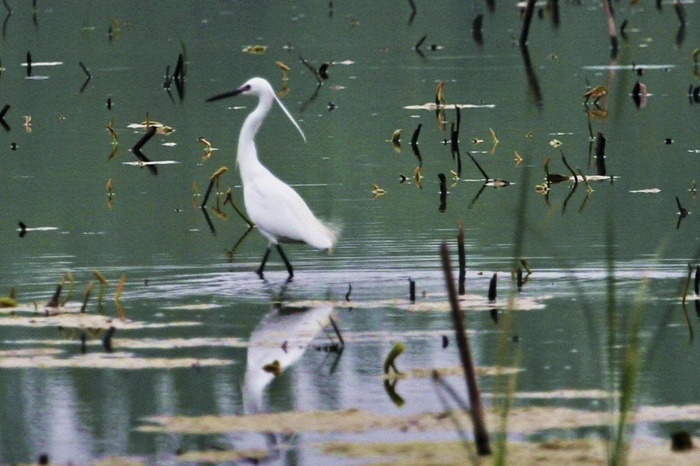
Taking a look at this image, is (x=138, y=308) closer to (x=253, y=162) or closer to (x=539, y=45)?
(x=253, y=162)

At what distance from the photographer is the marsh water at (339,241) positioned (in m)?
6.52

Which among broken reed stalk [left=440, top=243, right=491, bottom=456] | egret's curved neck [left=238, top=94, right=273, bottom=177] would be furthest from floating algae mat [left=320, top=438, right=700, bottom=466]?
egret's curved neck [left=238, top=94, right=273, bottom=177]

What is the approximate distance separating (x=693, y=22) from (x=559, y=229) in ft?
74.8

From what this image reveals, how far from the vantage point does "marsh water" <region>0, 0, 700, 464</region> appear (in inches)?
257

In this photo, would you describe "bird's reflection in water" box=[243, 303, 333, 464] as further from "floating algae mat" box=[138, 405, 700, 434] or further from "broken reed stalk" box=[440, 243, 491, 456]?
"broken reed stalk" box=[440, 243, 491, 456]

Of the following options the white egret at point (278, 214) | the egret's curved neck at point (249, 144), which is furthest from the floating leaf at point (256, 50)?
the white egret at point (278, 214)

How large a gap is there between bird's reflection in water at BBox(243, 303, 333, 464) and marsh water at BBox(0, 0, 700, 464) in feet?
0.09

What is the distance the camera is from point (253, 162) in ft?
33.7

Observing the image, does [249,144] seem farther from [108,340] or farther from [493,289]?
[108,340]

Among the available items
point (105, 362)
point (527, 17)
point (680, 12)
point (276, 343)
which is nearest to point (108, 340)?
point (105, 362)

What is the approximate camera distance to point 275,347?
7508 mm

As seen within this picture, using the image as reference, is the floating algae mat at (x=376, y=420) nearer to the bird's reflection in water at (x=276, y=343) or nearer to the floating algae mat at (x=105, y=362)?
the bird's reflection in water at (x=276, y=343)

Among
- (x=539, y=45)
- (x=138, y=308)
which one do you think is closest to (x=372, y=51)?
(x=539, y=45)

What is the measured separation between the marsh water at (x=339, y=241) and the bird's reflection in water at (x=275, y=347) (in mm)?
28
